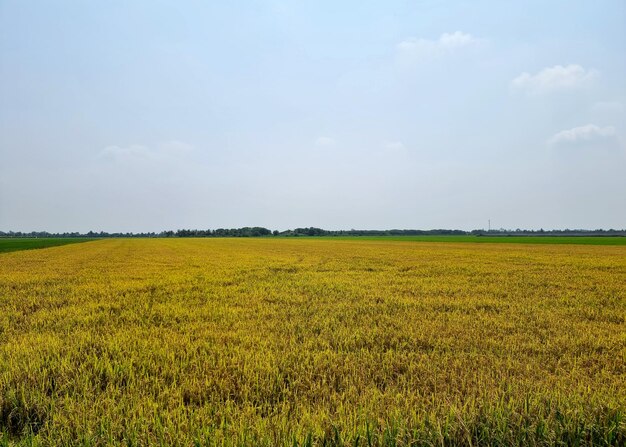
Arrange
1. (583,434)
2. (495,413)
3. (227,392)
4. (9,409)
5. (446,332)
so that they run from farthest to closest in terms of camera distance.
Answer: (446,332), (227,392), (9,409), (495,413), (583,434)

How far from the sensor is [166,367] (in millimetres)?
4438

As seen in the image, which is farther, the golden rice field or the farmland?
the farmland

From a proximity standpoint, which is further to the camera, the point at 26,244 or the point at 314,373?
the point at 26,244

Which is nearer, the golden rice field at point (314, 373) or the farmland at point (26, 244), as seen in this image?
the golden rice field at point (314, 373)

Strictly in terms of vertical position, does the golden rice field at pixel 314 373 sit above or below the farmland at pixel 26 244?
above

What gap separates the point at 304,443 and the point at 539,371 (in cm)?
373

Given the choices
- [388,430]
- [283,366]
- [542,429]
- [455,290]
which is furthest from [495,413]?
[455,290]

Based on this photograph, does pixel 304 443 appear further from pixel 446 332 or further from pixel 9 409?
pixel 446 332

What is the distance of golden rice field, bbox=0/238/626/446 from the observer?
9.72 feet

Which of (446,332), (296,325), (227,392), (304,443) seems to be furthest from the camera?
(296,325)

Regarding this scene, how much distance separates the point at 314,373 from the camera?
4355 mm

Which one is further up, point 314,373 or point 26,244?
point 314,373

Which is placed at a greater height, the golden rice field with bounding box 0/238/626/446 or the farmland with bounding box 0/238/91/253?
the golden rice field with bounding box 0/238/626/446

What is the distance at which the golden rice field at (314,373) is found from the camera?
2.96 metres
